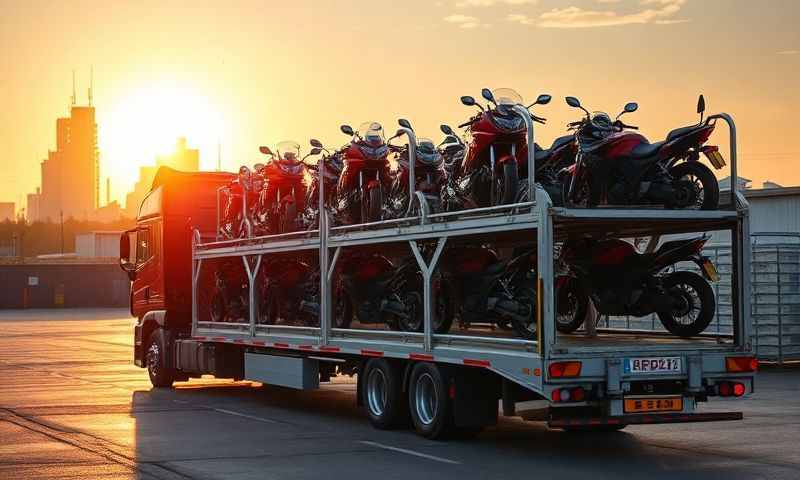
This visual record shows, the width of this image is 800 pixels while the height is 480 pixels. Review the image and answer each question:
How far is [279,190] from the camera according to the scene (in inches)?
754

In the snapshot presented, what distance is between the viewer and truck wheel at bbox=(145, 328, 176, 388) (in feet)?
71.5

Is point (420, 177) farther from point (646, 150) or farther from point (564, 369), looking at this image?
point (564, 369)

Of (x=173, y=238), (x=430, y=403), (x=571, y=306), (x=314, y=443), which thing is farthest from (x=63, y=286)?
(x=430, y=403)

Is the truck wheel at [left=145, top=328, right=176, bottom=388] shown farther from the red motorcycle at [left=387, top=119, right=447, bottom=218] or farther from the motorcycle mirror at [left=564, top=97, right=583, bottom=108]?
the motorcycle mirror at [left=564, top=97, right=583, bottom=108]

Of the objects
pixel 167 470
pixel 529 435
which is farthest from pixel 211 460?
pixel 529 435

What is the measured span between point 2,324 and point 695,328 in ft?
149

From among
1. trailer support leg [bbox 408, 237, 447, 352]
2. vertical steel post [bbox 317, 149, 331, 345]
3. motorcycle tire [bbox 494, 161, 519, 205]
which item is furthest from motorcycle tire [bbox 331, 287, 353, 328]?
motorcycle tire [bbox 494, 161, 519, 205]

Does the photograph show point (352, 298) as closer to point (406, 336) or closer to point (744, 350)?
point (406, 336)

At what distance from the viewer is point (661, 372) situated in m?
12.2

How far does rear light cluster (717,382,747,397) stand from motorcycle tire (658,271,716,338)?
3.23 ft

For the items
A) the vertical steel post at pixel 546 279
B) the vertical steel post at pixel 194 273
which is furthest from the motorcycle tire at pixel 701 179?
the vertical steel post at pixel 194 273

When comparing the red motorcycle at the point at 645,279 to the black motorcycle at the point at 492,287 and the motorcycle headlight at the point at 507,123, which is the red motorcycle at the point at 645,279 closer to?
the black motorcycle at the point at 492,287

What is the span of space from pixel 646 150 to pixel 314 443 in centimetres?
457

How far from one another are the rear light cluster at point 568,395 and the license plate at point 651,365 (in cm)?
48
